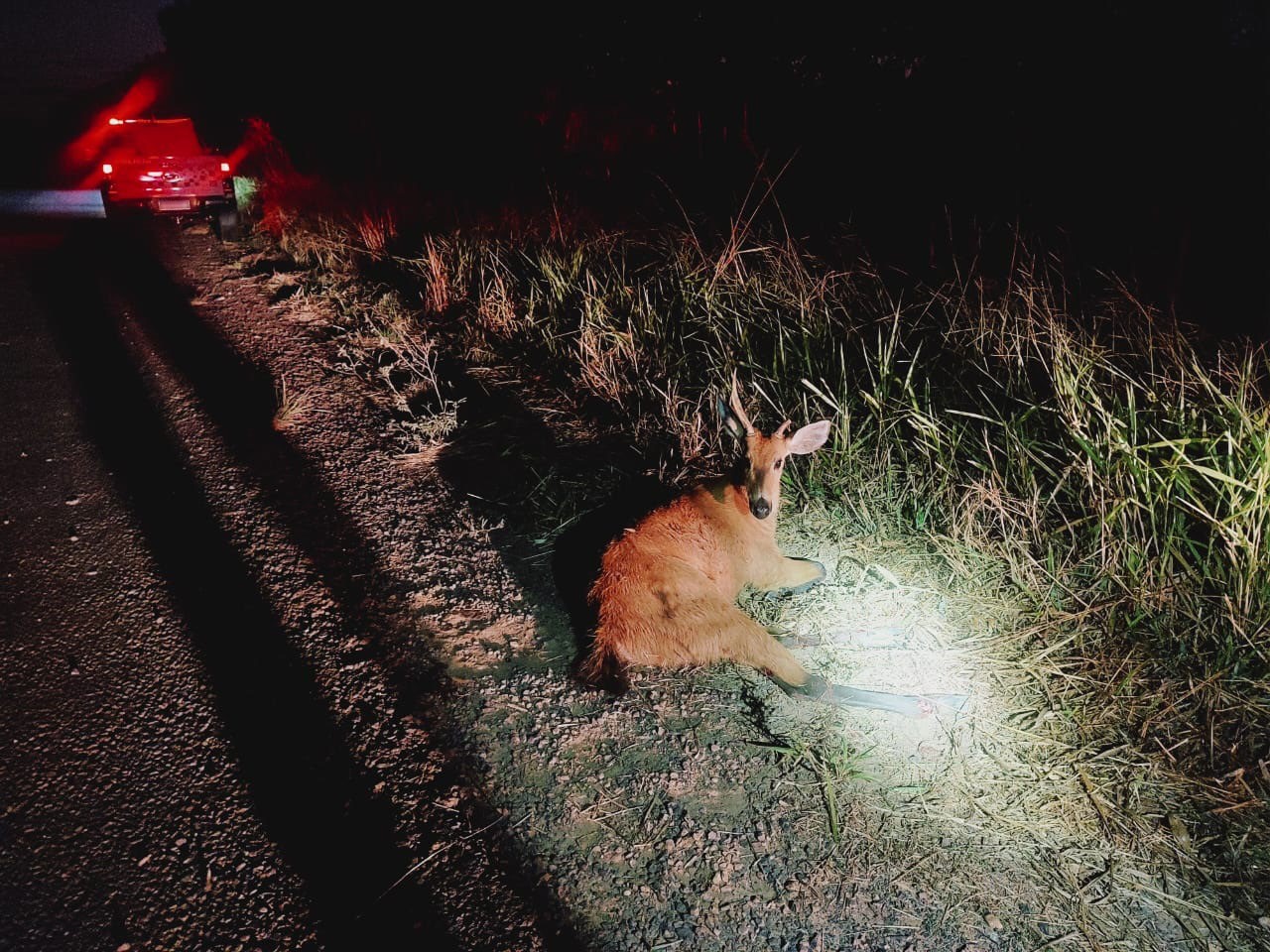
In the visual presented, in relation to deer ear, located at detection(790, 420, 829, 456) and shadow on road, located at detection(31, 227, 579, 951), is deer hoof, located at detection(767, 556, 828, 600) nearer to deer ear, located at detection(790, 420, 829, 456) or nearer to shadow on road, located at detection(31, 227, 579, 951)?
deer ear, located at detection(790, 420, 829, 456)

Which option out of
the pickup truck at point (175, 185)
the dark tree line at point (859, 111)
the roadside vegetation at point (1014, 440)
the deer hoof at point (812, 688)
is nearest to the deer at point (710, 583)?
the deer hoof at point (812, 688)

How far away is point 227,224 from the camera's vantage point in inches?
414

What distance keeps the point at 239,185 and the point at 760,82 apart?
1006 cm

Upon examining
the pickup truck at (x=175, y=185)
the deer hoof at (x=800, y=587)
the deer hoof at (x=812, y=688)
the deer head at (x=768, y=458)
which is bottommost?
the deer hoof at (x=800, y=587)

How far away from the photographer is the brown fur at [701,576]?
286 cm

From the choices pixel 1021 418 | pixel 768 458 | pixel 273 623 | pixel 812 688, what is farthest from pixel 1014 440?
pixel 273 623

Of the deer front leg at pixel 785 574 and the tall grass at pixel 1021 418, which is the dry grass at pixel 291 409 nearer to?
the tall grass at pixel 1021 418

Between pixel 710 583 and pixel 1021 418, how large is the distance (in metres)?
1.83

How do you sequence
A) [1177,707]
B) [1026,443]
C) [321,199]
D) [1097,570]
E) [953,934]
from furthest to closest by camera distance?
[321,199]
[1026,443]
[1097,570]
[1177,707]
[953,934]

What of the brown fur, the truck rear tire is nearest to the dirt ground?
the brown fur

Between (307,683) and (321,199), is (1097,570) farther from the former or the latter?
(321,199)

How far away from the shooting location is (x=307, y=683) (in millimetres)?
2865

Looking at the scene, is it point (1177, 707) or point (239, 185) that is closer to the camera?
point (1177, 707)

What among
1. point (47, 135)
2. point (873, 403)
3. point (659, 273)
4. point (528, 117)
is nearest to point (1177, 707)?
point (873, 403)
